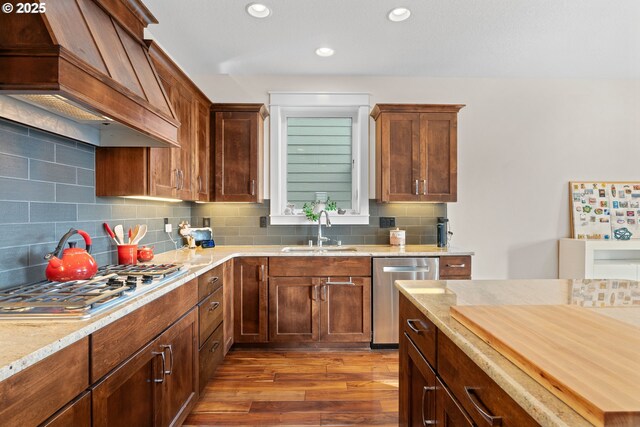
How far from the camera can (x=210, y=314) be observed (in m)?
2.47

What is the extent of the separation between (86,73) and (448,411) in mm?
1700

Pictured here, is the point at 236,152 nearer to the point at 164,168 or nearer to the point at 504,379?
the point at 164,168

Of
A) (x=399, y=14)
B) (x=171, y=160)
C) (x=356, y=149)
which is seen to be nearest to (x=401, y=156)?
(x=356, y=149)

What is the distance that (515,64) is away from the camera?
11.4 feet

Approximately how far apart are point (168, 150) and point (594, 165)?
4152 millimetres

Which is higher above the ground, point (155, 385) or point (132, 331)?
point (132, 331)

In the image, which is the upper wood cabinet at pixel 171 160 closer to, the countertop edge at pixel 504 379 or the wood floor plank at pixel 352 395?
the wood floor plank at pixel 352 395

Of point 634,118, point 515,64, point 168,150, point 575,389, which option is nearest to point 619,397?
point 575,389

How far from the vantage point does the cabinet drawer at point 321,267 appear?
3.17 meters

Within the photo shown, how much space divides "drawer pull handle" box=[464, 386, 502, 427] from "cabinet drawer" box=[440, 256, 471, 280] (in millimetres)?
2296

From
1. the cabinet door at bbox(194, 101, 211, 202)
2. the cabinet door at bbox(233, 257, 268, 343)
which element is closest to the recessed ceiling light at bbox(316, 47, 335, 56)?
the cabinet door at bbox(194, 101, 211, 202)

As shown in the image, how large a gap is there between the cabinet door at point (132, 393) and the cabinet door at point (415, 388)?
112 centimetres

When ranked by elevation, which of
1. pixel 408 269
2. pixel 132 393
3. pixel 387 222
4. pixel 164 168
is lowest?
pixel 132 393

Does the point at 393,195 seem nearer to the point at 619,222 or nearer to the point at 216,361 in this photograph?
the point at 216,361
